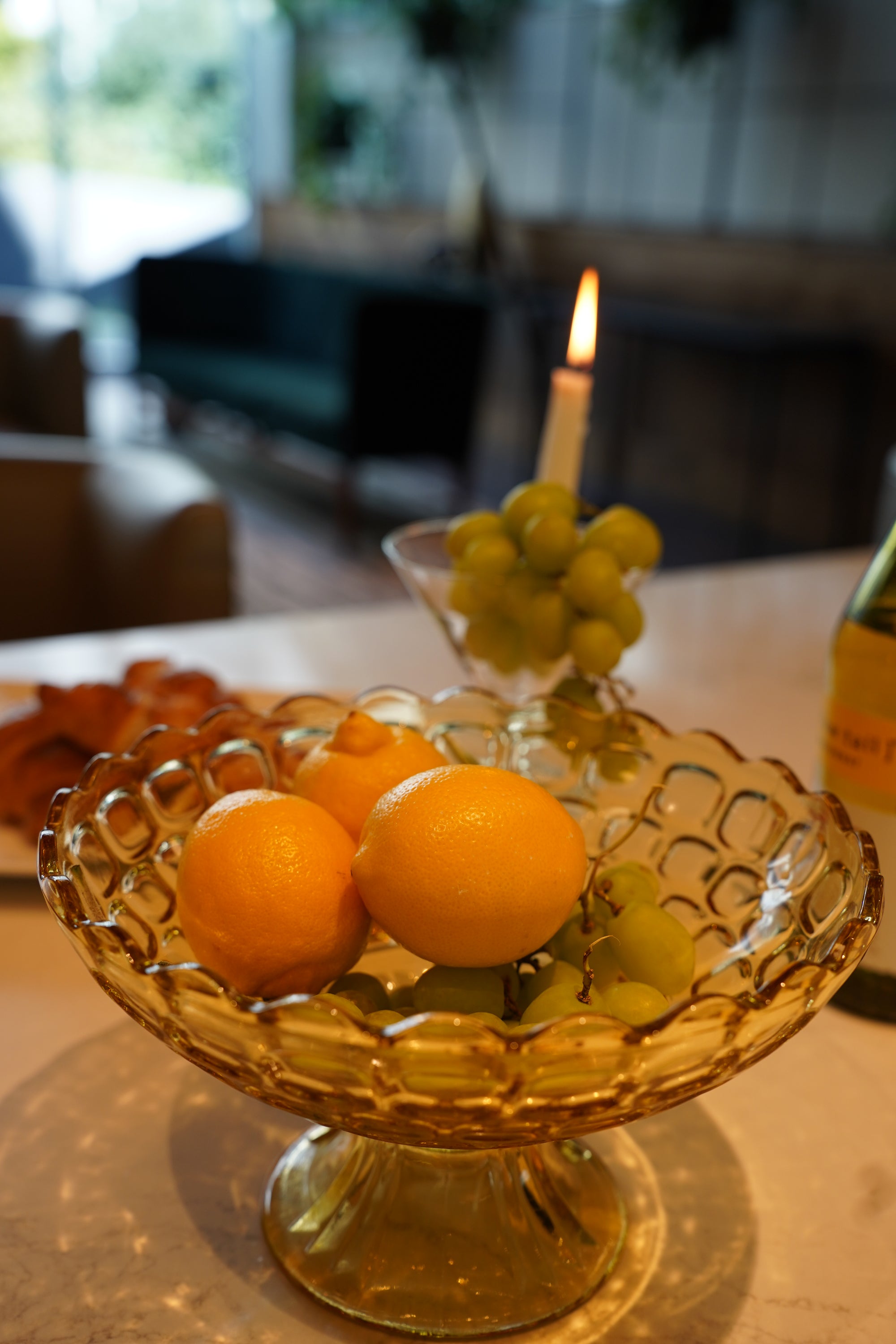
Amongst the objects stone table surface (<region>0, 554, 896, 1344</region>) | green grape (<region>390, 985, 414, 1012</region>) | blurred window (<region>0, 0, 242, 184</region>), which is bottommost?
stone table surface (<region>0, 554, 896, 1344</region>)

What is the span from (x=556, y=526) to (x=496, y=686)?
0.16 metres

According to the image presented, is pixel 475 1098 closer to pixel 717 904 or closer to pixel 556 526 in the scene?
Result: pixel 717 904

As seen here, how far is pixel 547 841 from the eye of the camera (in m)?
0.38

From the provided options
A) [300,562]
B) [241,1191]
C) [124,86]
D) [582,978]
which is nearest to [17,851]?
[241,1191]

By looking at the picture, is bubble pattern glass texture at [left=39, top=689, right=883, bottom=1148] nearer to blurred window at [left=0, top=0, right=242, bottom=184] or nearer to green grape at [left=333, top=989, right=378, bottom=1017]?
green grape at [left=333, top=989, right=378, bottom=1017]

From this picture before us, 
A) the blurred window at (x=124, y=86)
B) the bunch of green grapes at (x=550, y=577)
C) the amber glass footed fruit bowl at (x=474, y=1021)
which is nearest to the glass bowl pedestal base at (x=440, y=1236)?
the amber glass footed fruit bowl at (x=474, y=1021)

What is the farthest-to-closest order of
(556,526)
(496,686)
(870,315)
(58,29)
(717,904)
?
(58,29) → (870,315) → (496,686) → (556,526) → (717,904)

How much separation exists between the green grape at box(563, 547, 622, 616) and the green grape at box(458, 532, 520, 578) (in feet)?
0.13

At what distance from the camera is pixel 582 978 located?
0.40 meters

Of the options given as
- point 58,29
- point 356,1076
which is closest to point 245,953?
point 356,1076

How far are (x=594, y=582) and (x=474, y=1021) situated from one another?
1.14 ft

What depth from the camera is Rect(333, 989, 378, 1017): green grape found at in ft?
1.28

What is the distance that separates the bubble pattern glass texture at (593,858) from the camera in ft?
1.09

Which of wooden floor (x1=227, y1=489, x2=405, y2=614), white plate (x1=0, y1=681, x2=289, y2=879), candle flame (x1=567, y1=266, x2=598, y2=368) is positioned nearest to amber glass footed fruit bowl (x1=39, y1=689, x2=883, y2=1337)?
white plate (x1=0, y1=681, x2=289, y2=879)
